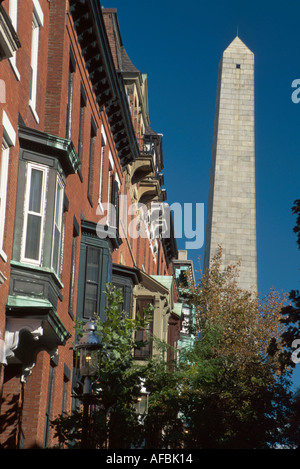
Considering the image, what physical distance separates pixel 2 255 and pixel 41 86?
643cm

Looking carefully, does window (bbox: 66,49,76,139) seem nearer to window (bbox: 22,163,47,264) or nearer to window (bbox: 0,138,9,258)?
window (bbox: 22,163,47,264)

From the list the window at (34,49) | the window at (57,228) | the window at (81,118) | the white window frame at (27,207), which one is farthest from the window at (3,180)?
the window at (81,118)

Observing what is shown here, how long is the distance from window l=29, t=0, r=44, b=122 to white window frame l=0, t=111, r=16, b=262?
3313 mm

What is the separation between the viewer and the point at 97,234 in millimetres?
29188

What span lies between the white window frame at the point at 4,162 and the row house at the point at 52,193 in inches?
1.0

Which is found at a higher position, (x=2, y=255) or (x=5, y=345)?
(x=2, y=255)

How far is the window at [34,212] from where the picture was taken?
66.7ft

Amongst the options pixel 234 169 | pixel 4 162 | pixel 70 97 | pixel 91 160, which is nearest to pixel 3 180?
pixel 4 162

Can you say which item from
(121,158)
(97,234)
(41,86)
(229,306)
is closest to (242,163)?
(229,306)

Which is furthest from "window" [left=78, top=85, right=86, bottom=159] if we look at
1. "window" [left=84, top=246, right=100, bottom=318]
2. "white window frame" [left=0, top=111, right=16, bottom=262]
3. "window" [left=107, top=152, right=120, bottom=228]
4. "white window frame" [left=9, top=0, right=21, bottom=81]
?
"white window frame" [left=0, top=111, right=16, bottom=262]

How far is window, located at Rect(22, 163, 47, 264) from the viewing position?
20.3 metres

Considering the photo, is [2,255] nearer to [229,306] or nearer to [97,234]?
[97,234]
